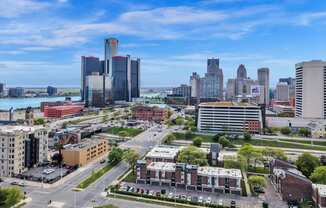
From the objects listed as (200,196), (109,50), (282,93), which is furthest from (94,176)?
(109,50)

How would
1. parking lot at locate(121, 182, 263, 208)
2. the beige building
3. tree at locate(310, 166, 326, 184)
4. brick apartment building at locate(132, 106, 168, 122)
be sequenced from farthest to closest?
brick apartment building at locate(132, 106, 168, 122)
the beige building
tree at locate(310, 166, 326, 184)
parking lot at locate(121, 182, 263, 208)

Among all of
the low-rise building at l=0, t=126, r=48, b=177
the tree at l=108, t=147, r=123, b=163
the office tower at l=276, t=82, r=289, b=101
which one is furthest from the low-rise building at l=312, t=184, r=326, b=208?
the office tower at l=276, t=82, r=289, b=101

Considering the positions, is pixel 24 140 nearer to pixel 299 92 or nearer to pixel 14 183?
pixel 14 183

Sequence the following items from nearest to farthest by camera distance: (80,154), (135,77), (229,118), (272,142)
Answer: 1. (80,154)
2. (272,142)
3. (229,118)
4. (135,77)

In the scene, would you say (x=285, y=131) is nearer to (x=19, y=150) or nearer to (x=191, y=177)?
(x=191, y=177)

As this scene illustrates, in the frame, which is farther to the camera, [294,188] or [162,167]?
[162,167]

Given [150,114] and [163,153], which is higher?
[150,114]

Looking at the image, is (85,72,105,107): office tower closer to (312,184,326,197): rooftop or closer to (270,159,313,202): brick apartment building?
(270,159,313,202): brick apartment building
